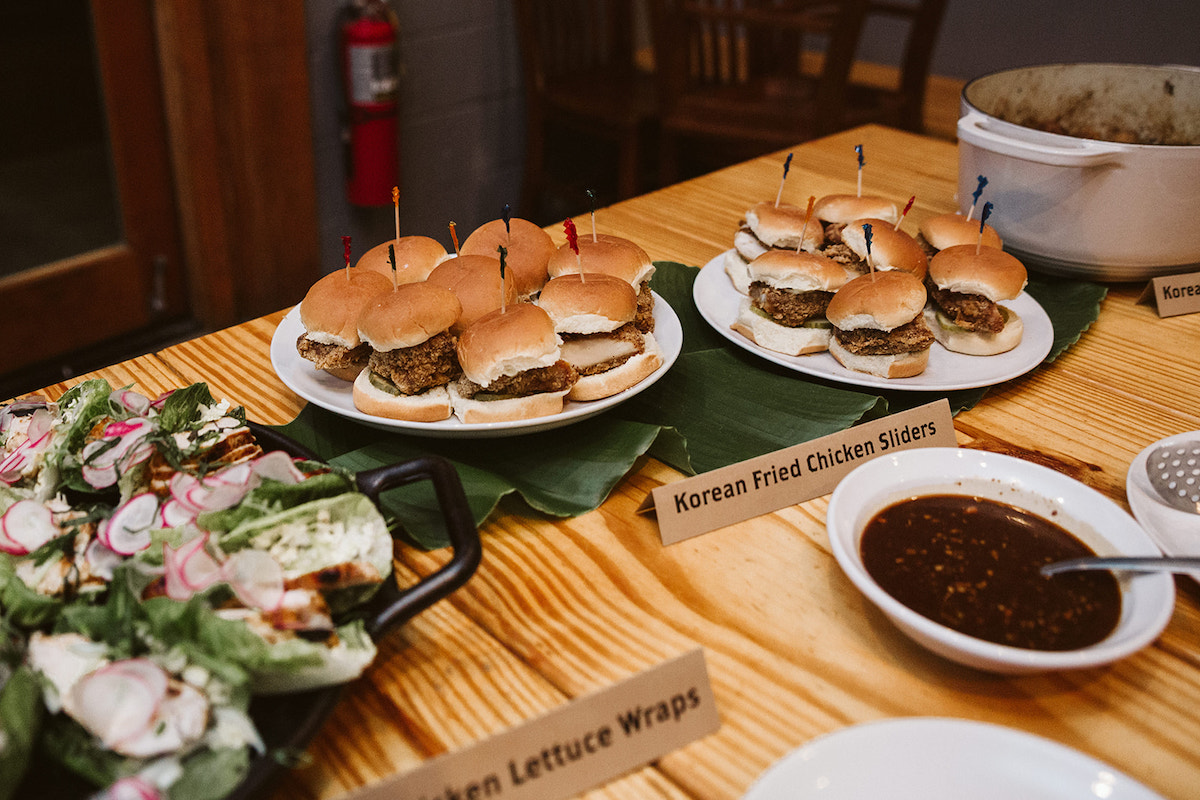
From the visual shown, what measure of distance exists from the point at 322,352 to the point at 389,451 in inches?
7.8

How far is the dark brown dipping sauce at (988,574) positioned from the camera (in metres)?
0.93

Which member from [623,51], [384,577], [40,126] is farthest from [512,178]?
[384,577]

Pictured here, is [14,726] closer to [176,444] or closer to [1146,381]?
[176,444]

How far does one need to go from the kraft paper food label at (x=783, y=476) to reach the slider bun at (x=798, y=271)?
1.05 ft

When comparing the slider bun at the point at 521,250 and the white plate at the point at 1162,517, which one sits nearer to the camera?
the white plate at the point at 1162,517

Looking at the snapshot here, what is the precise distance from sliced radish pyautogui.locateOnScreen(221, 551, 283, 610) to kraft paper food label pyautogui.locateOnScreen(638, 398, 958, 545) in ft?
1.52

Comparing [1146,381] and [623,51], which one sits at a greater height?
[623,51]

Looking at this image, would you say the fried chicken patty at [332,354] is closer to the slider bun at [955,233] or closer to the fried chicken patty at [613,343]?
the fried chicken patty at [613,343]

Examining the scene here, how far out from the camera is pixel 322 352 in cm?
132

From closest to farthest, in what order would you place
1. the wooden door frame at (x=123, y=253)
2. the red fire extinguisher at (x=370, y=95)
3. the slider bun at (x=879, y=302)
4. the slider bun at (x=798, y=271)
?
the slider bun at (x=879, y=302), the slider bun at (x=798, y=271), the wooden door frame at (x=123, y=253), the red fire extinguisher at (x=370, y=95)

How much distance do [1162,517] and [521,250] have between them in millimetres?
1004

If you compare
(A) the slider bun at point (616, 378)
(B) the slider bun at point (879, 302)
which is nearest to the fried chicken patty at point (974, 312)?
(B) the slider bun at point (879, 302)

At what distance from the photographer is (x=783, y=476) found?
1196 mm

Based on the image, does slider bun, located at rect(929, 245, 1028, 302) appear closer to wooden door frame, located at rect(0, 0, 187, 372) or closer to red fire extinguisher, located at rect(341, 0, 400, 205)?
red fire extinguisher, located at rect(341, 0, 400, 205)
